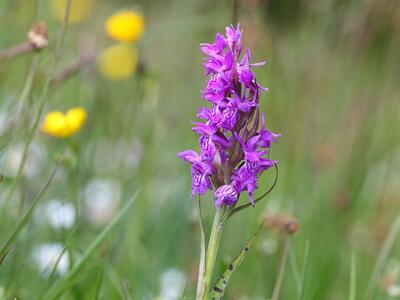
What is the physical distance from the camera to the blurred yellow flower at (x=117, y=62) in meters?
3.89

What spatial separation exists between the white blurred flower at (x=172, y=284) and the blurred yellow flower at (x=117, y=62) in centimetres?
147

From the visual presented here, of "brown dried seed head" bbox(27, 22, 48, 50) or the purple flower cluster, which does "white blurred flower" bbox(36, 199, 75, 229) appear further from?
the purple flower cluster

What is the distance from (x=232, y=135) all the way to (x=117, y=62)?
8.55 ft

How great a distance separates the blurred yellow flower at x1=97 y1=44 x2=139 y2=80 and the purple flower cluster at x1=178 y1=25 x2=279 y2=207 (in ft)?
7.98

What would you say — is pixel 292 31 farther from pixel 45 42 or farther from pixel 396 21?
pixel 45 42

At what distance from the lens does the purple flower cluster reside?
1.43 meters

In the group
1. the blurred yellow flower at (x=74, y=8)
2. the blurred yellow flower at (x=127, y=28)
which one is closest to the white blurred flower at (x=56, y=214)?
the blurred yellow flower at (x=127, y=28)

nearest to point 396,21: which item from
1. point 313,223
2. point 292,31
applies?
point 313,223

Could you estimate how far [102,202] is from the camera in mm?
3398

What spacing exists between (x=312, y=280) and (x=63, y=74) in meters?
1.07

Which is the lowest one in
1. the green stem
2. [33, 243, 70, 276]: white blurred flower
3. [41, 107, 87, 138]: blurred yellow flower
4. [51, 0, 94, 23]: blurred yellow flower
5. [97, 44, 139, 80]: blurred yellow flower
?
[33, 243, 70, 276]: white blurred flower

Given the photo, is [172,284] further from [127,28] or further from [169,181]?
[169,181]

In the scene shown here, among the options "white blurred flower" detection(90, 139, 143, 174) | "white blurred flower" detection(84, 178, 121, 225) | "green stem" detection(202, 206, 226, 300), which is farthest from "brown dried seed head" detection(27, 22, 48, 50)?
"white blurred flower" detection(84, 178, 121, 225)

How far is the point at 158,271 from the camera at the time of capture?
2770mm
